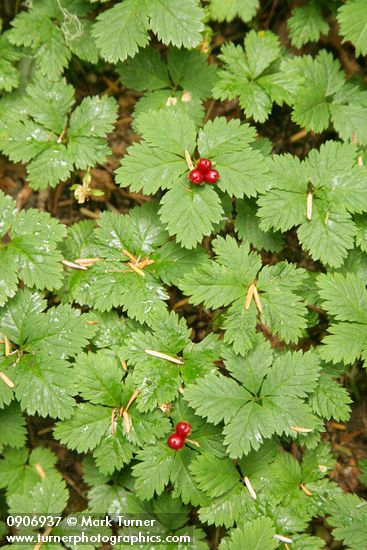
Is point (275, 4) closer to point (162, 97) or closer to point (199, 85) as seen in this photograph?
point (199, 85)

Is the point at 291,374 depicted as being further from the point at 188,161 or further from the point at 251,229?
the point at 188,161

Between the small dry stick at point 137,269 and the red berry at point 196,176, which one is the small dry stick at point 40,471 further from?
the red berry at point 196,176

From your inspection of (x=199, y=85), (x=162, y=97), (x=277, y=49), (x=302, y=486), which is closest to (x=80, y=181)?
(x=162, y=97)

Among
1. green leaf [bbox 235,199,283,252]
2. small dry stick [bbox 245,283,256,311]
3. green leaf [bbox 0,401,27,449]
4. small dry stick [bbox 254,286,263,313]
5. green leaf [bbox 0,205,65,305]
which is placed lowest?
green leaf [bbox 0,401,27,449]

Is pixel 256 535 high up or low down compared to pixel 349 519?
up

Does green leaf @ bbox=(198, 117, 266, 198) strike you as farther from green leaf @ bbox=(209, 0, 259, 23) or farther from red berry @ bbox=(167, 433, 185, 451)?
red berry @ bbox=(167, 433, 185, 451)

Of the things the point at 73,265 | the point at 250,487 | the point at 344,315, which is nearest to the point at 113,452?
the point at 250,487

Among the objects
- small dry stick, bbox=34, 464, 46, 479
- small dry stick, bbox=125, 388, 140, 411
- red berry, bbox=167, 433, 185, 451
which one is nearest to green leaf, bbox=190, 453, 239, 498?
red berry, bbox=167, 433, 185, 451
